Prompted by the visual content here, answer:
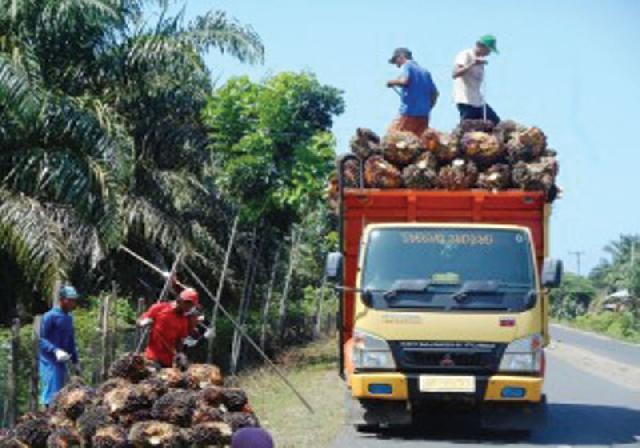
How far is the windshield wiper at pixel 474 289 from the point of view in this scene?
12336 millimetres

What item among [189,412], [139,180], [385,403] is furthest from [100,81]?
[189,412]

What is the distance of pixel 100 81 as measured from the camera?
1833cm

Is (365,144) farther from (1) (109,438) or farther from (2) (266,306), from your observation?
(2) (266,306)

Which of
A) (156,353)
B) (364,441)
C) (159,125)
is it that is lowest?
(364,441)

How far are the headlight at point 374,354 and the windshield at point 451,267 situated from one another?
0.38 metres

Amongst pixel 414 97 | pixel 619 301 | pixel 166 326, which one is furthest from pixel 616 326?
pixel 166 326

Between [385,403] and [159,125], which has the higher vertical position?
[159,125]

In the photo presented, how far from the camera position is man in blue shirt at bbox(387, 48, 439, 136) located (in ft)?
48.9

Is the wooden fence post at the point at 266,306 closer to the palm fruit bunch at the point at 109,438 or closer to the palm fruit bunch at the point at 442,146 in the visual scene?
the palm fruit bunch at the point at 442,146

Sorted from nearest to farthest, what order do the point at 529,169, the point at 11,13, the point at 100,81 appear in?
the point at 529,169 → the point at 11,13 → the point at 100,81

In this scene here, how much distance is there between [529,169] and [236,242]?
11.2 m

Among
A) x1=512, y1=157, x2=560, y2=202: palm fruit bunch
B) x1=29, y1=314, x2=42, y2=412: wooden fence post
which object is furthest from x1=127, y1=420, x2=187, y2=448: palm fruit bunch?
x1=512, y1=157, x2=560, y2=202: palm fruit bunch

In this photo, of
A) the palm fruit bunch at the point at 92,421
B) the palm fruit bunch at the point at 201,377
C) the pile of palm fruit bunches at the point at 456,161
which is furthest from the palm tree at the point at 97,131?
the palm fruit bunch at the point at 92,421

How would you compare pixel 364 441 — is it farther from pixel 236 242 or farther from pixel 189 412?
pixel 236 242
